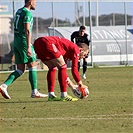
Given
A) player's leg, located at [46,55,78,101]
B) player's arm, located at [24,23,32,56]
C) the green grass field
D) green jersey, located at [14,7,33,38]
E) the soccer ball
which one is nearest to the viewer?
the green grass field

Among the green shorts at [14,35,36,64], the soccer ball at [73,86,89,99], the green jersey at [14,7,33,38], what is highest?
the green jersey at [14,7,33,38]

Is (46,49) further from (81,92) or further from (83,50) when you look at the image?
(81,92)

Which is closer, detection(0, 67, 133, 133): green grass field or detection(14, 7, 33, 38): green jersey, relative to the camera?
detection(0, 67, 133, 133): green grass field

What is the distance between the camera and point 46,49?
44.3ft

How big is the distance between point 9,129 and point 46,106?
3039 millimetres

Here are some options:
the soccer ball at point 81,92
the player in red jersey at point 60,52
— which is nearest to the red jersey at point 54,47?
the player in red jersey at point 60,52

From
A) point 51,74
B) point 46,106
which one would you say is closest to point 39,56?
point 51,74

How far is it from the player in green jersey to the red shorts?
0.28m

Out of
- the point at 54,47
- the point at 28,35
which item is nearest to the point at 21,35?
the point at 28,35

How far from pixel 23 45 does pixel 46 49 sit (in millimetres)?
866

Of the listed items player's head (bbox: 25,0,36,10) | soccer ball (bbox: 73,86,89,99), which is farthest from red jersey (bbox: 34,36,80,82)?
player's head (bbox: 25,0,36,10)

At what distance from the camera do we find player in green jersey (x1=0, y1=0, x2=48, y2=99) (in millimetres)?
13859

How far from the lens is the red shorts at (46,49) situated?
13.4m

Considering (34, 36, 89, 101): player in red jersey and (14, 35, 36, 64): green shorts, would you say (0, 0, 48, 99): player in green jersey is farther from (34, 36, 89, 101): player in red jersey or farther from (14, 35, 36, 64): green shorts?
(34, 36, 89, 101): player in red jersey
